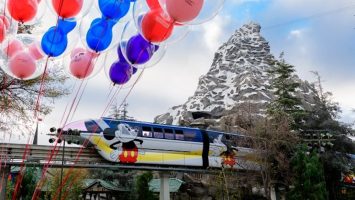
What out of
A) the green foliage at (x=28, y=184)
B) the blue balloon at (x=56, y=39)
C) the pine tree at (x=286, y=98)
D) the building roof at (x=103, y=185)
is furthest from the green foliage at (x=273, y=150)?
the blue balloon at (x=56, y=39)

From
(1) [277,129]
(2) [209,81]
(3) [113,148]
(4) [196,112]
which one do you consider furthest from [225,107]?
(3) [113,148]

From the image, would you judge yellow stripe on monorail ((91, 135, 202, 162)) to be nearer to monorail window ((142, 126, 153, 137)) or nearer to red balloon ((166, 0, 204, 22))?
monorail window ((142, 126, 153, 137))

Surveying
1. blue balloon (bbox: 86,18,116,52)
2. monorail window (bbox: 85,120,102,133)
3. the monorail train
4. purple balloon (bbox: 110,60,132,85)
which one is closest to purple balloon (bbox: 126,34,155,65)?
blue balloon (bbox: 86,18,116,52)

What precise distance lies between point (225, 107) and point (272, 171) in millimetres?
18718

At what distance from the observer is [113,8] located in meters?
4.18

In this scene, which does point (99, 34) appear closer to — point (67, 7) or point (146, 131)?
point (67, 7)

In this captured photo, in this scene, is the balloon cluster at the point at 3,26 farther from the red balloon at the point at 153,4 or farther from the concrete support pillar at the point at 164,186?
the concrete support pillar at the point at 164,186

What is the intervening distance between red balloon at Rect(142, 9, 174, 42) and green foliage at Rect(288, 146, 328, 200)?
44.8ft

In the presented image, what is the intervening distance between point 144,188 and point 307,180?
32.2 feet

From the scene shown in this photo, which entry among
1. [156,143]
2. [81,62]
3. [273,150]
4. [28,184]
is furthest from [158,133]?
[81,62]

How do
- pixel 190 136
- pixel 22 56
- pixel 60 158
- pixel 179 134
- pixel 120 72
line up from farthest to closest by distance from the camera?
pixel 190 136 < pixel 179 134 < pixel 60 158 < pixel 120 72 < pixel 22 56

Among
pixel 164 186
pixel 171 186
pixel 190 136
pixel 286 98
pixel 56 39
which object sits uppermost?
pixel 286 98

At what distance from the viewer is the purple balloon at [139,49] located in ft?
13.8

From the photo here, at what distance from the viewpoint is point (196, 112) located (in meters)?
37.6
